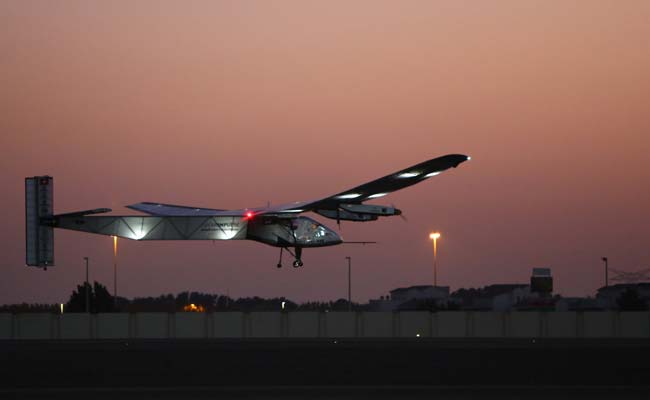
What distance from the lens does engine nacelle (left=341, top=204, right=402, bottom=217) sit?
226 ft

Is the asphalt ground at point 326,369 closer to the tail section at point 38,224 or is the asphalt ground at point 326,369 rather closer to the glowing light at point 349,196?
the tail section at point 38,224

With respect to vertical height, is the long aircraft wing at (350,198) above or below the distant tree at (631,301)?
above

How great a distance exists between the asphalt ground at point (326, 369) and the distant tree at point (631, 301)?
47.3 meters

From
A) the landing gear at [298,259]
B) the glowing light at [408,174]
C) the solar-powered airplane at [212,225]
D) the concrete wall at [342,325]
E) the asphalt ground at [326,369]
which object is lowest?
the asphalt ground at [326,369]

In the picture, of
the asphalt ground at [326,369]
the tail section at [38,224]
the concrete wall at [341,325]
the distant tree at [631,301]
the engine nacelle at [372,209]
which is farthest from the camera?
the distant tree at [631,301]

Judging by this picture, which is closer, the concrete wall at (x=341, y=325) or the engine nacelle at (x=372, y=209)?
the engine nacelle at (x=372, y=209)

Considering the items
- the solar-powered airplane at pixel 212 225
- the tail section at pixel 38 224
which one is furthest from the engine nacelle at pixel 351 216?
the tail section at pixel 38 224

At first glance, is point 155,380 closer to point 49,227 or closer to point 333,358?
point 333,358

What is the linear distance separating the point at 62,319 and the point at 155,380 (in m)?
34.8

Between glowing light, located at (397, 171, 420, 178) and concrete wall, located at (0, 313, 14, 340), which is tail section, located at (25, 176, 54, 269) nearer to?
concrete wall, located at (0, 313, 14, 340)

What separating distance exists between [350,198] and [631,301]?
55851 mm

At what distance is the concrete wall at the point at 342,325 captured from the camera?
75.2 meters

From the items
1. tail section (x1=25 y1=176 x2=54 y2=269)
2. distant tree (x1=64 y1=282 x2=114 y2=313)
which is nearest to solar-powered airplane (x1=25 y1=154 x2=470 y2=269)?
tail section (x1=25 y1=176 x2=54 y2=269)

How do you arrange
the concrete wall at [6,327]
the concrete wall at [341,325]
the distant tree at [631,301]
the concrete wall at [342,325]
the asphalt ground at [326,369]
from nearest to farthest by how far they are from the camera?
the asphalt ground at [326,369]
the concrete wall at [342,325]
the concrete wall at [341,325]
the concrete wall at [6,327]
the distant tree at [631,301]
